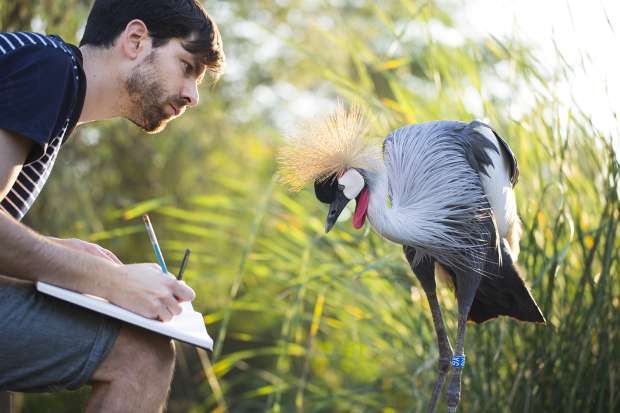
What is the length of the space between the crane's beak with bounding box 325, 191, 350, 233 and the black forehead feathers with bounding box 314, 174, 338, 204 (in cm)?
1

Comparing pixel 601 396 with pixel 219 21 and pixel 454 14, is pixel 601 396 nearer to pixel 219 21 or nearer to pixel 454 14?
pixel 454 14

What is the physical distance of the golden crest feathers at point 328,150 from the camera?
1570mm

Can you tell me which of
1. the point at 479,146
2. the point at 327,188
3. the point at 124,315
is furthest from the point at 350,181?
the point at 124,315

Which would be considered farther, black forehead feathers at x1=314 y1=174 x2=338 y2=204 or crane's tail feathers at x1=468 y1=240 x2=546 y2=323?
crane's tail feathers at x1=468 y1=240 x2=546 y2=323

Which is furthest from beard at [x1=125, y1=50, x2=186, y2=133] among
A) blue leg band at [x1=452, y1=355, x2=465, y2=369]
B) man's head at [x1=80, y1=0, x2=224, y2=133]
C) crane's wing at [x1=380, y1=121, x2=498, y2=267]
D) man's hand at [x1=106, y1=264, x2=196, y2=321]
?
blue leg band at [x1=452, y1=355, x2=465, y2=369]

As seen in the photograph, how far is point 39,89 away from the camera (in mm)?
1255

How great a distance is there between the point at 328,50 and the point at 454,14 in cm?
210

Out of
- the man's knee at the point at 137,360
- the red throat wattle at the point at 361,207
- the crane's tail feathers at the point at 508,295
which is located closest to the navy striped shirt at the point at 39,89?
the man's knee at the point at 137,360

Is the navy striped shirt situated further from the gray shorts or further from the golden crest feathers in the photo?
the golden crest feathers

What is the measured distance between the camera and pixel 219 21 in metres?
4.25

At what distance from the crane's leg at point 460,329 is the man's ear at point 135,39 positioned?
769mm

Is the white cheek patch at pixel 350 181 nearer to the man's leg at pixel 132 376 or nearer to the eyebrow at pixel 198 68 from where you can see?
the eyebrow at pixel 198 68

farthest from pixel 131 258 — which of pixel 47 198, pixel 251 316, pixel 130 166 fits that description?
pixel 47 198

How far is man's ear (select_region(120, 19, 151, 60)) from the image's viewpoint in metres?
1.46
